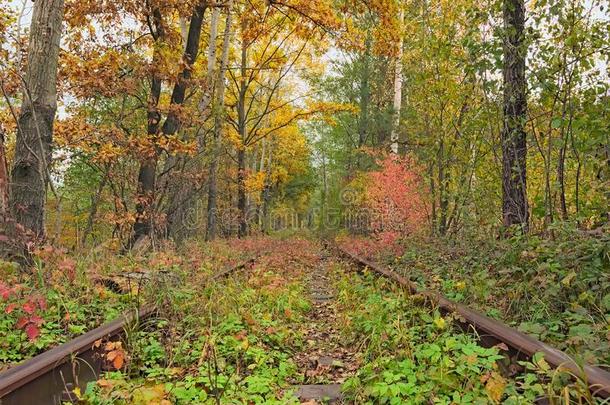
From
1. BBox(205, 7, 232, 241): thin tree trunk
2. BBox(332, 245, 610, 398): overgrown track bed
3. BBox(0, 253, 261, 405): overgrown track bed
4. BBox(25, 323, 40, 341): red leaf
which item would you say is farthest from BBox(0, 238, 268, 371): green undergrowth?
BBox(205, 7, 232, 241): thin tree trunk

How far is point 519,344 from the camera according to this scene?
308 centimetres

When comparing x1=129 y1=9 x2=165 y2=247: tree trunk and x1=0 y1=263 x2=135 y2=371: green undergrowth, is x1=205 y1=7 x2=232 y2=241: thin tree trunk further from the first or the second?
x1=0 y1=263 x2=135 y2=371: green undergrowth

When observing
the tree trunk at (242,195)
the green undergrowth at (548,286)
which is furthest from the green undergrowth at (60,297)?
the tree trunk at (242,195)

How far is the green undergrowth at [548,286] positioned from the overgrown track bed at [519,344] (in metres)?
0.14

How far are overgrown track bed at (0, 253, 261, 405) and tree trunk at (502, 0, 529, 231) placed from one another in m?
5.67

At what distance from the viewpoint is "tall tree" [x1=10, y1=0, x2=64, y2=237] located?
6168 mm

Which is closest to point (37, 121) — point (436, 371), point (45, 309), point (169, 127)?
point (45, 309)

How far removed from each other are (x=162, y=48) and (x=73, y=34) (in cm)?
275

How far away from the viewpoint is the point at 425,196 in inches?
478

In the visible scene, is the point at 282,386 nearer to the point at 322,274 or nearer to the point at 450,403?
the point at 450,403

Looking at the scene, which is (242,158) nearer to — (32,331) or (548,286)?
(548,286)

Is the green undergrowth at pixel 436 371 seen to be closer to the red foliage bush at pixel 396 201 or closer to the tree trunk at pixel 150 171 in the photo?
the tree trunk at pixel 150 171

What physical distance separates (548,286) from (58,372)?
430 centimetres

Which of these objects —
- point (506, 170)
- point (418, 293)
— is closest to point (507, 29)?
point (506, 170)
